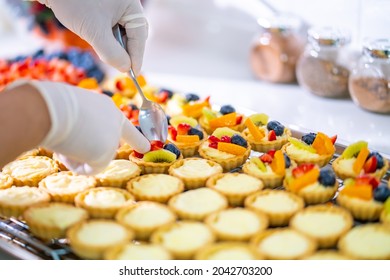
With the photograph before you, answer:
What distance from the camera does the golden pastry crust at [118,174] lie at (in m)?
1.83

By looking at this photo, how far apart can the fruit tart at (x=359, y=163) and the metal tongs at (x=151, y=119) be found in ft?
1.89

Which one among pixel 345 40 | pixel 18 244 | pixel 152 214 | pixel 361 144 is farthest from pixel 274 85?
pixel 18 244

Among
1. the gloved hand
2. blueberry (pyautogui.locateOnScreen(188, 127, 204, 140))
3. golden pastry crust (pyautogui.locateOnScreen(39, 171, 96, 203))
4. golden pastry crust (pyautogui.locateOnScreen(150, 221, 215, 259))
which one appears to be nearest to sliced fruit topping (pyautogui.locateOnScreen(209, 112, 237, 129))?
blueberry (pyautogui.locateOnScreen(188, 127, 204, 140))

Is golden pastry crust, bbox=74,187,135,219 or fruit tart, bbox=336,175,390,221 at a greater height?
fruit tart, bbox=336,175,390,221

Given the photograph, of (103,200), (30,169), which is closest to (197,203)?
(103,200)

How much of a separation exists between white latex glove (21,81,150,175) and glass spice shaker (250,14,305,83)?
4.05 ft

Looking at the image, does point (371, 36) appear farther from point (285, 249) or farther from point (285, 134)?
point (285, 249)

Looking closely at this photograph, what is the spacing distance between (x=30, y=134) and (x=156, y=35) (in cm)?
214

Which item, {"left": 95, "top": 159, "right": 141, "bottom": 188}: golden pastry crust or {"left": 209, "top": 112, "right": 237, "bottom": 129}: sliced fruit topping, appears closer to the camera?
{"left": 95, "top": 159, "right": 141, "bottom": 188}: golden pastry crust

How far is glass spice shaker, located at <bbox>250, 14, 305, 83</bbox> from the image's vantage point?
2773mm

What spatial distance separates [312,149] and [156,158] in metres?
0.49

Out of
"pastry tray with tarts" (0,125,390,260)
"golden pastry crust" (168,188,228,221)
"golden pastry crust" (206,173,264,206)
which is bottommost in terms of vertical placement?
"pastry tray with tarts" (0,125,390,260)

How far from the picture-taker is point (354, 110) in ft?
8.25

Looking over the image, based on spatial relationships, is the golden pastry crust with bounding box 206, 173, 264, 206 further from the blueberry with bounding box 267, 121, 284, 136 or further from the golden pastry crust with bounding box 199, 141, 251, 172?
the blueberry with bounding box 267, 121, 284, 136
